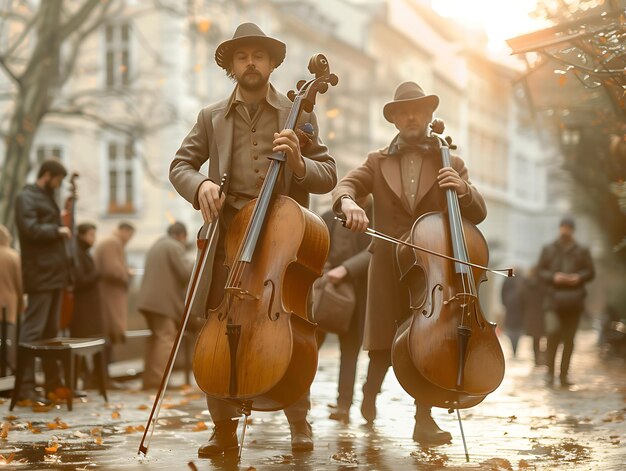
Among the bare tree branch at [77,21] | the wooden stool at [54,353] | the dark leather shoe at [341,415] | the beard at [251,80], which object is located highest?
the bare tree branch at [77,21]

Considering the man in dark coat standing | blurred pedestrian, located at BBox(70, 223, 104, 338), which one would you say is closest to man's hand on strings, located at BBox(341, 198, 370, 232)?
the man in dark coat standing

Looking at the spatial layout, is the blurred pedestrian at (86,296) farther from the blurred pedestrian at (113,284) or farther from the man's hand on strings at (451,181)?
the man's hand on strings at (451,181)

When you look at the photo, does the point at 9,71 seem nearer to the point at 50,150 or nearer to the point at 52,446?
the point at 52,446

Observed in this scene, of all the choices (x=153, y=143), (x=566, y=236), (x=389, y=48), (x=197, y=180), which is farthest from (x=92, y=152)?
(x=197, y=180)

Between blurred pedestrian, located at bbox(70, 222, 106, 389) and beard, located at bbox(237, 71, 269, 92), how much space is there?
6522 mm

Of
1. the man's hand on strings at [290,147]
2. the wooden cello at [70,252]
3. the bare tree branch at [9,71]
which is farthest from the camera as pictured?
the bare tree branch at [9,71]

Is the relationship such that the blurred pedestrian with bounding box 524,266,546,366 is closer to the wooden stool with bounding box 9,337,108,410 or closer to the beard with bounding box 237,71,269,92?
the wooden stool with bounding box 9,337,108,410

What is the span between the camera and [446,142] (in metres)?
8.27

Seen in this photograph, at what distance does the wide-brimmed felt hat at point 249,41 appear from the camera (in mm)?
7430

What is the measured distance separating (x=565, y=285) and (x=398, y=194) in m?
7.07

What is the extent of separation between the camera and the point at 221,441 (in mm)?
7520

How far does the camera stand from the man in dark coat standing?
11.6 meters

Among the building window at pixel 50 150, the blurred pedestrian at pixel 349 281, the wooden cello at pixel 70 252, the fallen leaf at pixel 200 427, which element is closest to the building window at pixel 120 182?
the building window at pixel 50 150

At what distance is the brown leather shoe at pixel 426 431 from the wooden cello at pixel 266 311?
72.7 inches
